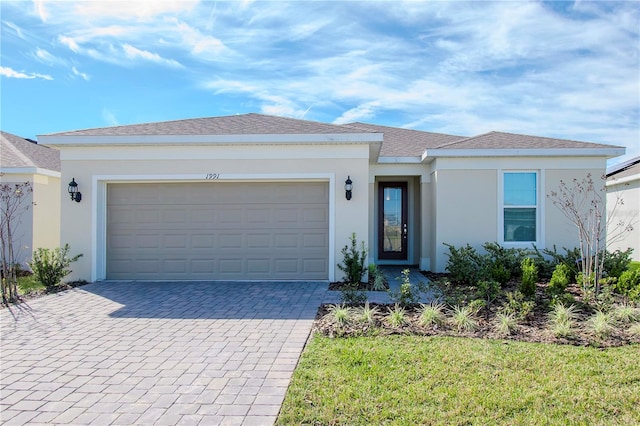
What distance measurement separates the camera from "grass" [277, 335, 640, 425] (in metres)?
3.11

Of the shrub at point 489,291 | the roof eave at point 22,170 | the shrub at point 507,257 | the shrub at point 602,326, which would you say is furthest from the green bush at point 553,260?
the roof eave at point 22,170

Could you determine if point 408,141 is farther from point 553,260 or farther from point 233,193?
point 233,193

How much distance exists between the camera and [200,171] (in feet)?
29.9

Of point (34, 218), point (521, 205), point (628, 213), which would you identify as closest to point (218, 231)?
point (34, 218)

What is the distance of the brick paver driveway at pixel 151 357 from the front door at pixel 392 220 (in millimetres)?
5428

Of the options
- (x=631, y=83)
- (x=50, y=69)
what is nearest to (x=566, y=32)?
(x=631, y=83)

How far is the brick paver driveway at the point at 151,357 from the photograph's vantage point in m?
3.25

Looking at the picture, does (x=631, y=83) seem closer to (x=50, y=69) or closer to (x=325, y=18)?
(x=325, y=18)

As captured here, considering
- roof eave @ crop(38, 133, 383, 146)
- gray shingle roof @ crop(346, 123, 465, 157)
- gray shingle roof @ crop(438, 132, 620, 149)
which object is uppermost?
gray shingle roof @ crop(346, 123, 465, 157)

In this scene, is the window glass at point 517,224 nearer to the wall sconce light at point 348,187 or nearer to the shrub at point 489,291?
the shrub at point 489,291

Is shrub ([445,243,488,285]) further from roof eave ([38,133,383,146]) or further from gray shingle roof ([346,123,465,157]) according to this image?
gray shingle roof ([346,123,465,157])

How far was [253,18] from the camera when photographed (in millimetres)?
9094

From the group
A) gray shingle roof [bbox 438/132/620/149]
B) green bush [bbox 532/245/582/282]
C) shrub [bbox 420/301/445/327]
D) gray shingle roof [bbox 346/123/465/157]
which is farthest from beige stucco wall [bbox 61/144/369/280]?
green bush [bbox 532/245/582/282]

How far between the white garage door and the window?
4899 mm
